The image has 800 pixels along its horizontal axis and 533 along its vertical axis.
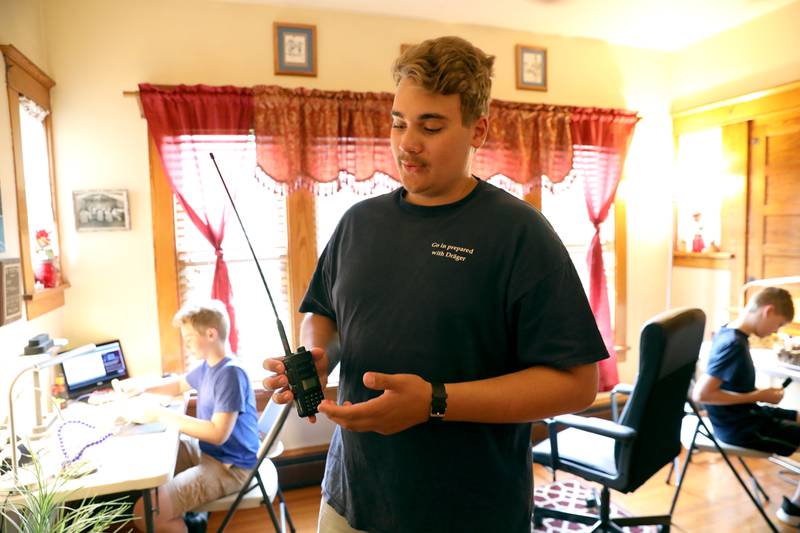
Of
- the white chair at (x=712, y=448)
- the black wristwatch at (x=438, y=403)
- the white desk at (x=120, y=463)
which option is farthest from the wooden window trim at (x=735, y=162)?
the white desk at (x=120, y=463)

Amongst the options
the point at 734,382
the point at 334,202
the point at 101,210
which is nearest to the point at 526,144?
the point at 334,202

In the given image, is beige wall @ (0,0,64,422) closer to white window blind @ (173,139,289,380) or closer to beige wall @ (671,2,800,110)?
white window blind @ (173,139,289,380)

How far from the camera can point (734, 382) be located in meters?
2.23

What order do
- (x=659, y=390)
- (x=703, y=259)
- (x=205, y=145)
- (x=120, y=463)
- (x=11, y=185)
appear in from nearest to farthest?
(x=120, y=463) < (x=659, y=390) < (x=11, y=185) < (x=205, y=145) < (x=703, y=259)

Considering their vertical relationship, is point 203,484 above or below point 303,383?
below

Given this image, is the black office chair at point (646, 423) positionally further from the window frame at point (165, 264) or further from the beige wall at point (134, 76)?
the beige wall at point (134, 76)

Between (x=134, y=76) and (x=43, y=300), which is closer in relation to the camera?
(x=43, y=300)

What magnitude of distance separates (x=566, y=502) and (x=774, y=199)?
85.4 inches

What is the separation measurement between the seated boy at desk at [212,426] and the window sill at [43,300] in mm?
617

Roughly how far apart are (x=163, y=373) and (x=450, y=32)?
101 inches

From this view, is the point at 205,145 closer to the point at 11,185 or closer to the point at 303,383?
the point at 11,185

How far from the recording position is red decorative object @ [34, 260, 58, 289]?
91.5 inches

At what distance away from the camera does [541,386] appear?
80 cm

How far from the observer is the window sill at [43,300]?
6.84 feet
